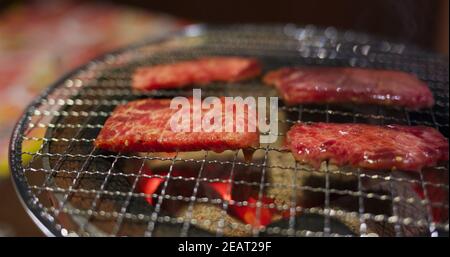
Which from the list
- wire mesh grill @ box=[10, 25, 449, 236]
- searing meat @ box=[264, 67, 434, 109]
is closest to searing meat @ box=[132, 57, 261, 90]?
wire mesh grill @ box=[10, 25, 449, 236]

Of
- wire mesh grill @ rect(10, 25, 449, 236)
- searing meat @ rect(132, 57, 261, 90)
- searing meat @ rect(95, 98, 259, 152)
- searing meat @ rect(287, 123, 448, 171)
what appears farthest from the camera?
searing meat @ rect(132, 57, 261, 90)

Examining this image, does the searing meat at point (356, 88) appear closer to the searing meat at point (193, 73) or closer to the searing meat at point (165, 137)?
the searing meat at point (193, 73)

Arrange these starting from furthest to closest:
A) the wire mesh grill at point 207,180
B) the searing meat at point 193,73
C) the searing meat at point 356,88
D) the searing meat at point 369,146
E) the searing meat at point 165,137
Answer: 1. the searing meat at point 193,73
2. the searing meat at point 356,88
3. the searing meat at point 165,137
4. the searing meat at point 369,146
5. the wire mesh grill at point 207,180

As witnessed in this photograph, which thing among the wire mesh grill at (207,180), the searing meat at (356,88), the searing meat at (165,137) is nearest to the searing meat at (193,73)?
the wire mesh grill at (207,180)

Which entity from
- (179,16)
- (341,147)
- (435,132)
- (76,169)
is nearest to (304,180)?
(341,147)

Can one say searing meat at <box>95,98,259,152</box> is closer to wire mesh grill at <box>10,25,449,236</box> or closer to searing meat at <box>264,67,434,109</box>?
wire mesh grill at <box>10,25,449,236</box>
